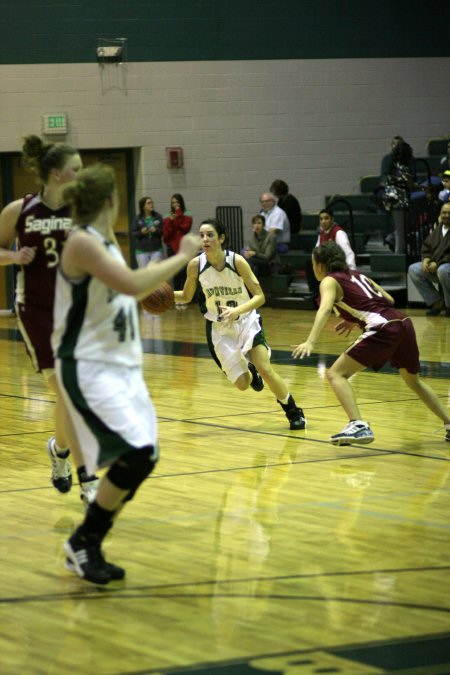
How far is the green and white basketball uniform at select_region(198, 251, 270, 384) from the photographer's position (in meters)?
7.76

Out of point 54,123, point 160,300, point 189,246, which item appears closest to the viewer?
point 189,246

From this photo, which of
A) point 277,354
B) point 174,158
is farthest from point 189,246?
point 174,158

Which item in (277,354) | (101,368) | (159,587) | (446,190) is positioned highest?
(446,190)

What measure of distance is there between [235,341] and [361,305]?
1.15 m

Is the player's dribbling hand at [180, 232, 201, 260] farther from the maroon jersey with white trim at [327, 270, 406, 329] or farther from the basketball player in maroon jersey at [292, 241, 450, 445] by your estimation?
the maroon jersey with white trim at [327, 270, 406, 329]

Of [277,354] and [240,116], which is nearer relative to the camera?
[277,354]

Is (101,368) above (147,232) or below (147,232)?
above

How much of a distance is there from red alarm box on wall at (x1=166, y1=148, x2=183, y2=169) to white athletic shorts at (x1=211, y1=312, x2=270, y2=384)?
427 inches

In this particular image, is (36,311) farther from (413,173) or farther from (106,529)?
(413,173)

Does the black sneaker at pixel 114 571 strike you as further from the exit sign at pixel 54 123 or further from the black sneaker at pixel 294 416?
the exit sign at pixel 54 123

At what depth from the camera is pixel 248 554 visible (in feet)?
15.3

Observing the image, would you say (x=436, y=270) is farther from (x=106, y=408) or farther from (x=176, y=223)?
(x=106, y=408)

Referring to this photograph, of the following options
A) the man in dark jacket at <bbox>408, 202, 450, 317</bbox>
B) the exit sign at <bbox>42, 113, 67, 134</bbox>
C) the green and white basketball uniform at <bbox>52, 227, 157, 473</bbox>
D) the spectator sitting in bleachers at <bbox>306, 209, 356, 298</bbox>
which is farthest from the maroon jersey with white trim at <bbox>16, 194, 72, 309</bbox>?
the exit sign at <bbox>42, 113, 67, 134</bbox>

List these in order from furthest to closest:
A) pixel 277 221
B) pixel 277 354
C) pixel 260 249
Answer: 1. pixel 277 221
2. pixel 260 249
3. pixel 277 354
